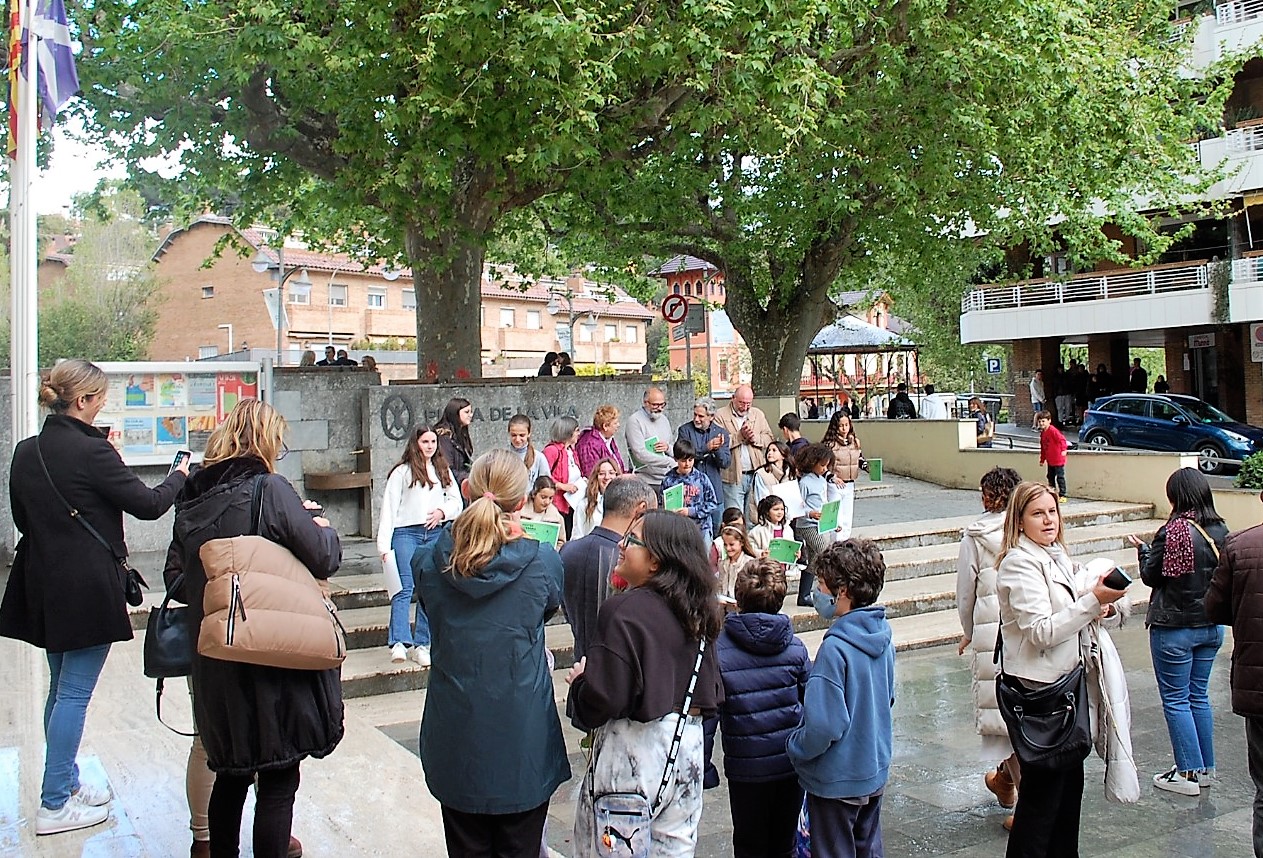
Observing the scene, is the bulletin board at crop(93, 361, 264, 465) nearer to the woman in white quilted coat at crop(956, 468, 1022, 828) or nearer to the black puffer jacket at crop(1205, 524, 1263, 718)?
the woman in white quilted coat at crop(956, 468, 1022, 828)

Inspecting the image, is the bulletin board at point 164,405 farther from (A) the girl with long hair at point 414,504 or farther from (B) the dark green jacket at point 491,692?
(B) the dark green jacket at point 491,692

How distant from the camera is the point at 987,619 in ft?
18.8

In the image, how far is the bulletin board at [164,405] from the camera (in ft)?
35.4

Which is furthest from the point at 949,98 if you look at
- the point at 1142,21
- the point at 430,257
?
the point at 1142,21

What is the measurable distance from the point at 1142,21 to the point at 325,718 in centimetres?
2045

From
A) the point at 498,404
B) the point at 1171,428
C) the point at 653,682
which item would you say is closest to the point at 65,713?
the point at 653,682

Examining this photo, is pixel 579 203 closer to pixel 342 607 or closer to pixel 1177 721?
pixel 342 607

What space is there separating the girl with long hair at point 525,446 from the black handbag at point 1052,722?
4.68 metres

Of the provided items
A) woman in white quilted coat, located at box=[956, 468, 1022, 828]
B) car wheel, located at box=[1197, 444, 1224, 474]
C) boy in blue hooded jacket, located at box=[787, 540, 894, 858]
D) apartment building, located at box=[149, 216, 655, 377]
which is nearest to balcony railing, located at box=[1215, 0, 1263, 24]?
car wheel, located at box=[1197, 444, 1224, 474]

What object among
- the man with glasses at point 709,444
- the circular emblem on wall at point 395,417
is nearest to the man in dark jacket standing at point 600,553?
the man with glasses at point 709,444

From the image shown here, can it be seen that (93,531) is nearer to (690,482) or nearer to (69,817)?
(69,817)

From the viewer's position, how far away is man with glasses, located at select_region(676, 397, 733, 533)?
10.6 m

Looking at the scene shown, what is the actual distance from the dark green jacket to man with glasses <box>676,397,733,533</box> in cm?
686

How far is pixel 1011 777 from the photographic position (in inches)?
222
